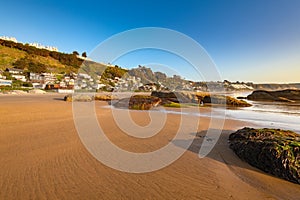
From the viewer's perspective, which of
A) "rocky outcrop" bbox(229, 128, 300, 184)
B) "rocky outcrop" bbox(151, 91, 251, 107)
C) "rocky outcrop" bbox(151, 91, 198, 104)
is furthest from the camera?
"rocky outcrop" bbox(151, 91, 198, 104)

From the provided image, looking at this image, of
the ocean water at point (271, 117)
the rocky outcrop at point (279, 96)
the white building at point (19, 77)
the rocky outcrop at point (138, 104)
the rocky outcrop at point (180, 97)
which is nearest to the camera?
the ocean water at point (271, 117)

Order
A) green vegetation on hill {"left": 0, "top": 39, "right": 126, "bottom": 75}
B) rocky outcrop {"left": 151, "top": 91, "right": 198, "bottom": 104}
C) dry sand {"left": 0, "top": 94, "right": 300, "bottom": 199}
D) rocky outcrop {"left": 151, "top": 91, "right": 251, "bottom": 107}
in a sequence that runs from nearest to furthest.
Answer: dry sand {"left": 0, "top": 94, "right": 300, "bottom": 199} → rocky outcrop {"left": 151, "top": 91, "right": 251, "bottom": 107} → rocky outcrop {"left": 151, "top": 91, "right": 198, "bottom": 104} → green vegetation on hill {"left": 0, "top": 39, "right": 126, "bottom": 75}

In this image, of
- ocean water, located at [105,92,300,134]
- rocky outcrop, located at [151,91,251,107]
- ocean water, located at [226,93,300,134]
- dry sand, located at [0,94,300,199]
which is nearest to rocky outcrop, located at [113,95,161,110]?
ocean water, located at [105,92,300,134]

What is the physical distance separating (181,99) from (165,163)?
18273 millimetres

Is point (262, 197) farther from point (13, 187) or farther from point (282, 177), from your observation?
point (13, 187)

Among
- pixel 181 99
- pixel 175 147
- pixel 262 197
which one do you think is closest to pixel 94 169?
pixel 175 147

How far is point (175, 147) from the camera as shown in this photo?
4934 millimetres

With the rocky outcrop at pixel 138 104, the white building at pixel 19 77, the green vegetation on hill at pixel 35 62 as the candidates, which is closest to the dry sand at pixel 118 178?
the rocky outcrop at pixel 138 104

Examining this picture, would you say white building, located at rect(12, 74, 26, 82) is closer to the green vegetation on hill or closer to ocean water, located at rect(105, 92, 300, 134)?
the green vegetation on hill

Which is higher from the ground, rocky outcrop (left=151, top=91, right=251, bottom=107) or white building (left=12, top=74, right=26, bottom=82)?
white building (left=12, top=74, right=26, bottom=82)

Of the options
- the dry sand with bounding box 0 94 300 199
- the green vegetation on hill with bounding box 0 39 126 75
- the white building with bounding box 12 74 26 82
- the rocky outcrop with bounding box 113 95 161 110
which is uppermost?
the green vegetation on hill with bounding box 0 39 126 75

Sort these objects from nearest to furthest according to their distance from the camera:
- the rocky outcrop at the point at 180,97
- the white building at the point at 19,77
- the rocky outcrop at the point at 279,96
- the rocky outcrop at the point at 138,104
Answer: the rocky outcrop at the point at 138,104 → the rocky outcrop at the point at 180,97 → the rocky outcrop at the point at 279,96 → the white building at the point at 19,77

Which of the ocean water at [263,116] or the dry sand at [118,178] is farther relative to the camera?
the ocean water at [263,116]

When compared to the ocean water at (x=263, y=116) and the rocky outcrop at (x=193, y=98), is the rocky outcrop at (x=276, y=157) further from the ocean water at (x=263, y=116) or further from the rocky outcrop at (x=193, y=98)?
the rocky outcrop at (x=193, y=98)
